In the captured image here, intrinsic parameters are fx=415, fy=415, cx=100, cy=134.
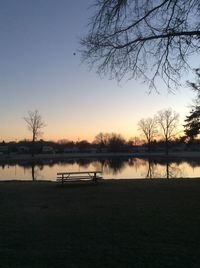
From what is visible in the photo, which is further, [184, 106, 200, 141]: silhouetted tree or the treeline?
the treeline

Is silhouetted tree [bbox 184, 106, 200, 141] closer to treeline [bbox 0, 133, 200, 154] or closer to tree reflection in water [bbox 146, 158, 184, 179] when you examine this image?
tree reflection in water [bbox 146, 158, 184, 179]

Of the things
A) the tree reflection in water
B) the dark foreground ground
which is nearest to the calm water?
the tree reflection in water

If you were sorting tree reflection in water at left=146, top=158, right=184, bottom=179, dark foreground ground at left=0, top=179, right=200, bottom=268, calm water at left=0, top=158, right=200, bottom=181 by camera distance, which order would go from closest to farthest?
1. dark foreground ground at left=0, top=179, right=200, bottom=268
2. calm water at left=0, top=158, right=200, bottom=181
3. tree reflection in water at left=146, top=158, right=184, bottom=179

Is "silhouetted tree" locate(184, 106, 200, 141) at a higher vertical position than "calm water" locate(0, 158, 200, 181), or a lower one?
higher

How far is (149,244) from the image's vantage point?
7039 mm

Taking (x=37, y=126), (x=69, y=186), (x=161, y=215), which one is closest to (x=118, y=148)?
(x=37, y=126)

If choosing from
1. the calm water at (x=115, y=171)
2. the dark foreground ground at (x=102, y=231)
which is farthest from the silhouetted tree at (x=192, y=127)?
the dark foreground ground at (x=102, y=231)

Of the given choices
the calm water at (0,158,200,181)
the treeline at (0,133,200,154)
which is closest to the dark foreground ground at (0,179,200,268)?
the calm water at (0,158,200,181)

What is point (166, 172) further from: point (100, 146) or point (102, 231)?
point (100, 146)

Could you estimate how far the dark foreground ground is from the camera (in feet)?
20.6

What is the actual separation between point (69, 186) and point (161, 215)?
28.6ft

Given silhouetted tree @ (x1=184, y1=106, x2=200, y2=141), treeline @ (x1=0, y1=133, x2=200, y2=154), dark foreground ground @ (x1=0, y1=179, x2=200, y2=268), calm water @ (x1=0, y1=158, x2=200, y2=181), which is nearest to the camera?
dark foreground ground @ (x1=0, y1=179, x2=200, y2=268)

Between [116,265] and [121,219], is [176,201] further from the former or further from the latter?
[116,265]

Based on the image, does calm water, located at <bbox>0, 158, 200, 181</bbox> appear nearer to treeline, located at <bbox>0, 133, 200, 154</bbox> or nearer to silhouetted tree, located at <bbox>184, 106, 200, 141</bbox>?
silhouetted tree, located at <bbox>184, 106, 200, 141</bbox>
